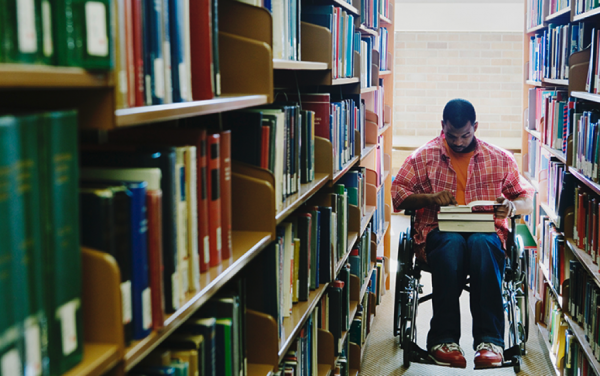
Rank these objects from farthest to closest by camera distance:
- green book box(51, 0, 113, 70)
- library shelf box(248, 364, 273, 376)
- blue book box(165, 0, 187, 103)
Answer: library shelf box(248, 364, 273, 376) < blue book box(165, 0, 187, 103) < green book box(51, 0, 113, 70)

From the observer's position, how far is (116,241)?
78 cm

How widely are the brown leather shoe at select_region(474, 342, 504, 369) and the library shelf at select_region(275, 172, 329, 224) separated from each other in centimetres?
118

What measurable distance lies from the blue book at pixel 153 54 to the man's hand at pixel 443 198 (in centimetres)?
225

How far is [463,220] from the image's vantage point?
2971mm

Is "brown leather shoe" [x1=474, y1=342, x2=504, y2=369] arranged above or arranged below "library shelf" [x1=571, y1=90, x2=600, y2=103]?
below

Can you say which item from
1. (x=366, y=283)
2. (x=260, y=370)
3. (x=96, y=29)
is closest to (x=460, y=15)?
(x=366, y=283)

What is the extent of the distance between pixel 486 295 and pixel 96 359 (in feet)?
7.86

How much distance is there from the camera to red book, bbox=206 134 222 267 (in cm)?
112

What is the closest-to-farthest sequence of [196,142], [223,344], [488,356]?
[196,142]
[223,344]
[488,356]

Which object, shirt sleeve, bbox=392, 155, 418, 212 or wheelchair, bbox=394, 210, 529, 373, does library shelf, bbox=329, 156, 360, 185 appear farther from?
wheelchair, bbox=394, 210, 529, 373

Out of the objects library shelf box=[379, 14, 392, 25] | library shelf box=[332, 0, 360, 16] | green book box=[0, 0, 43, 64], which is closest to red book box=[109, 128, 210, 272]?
green book box=[0, 0, 43, 64]

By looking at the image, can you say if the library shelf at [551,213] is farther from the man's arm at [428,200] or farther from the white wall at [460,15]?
the white wall at [460,15]

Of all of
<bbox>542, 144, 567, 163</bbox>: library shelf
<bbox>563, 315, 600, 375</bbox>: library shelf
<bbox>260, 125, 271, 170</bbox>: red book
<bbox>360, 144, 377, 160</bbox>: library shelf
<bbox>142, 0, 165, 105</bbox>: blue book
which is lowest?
<bbox>563, 315, 600, 375</bbox>: library shelf

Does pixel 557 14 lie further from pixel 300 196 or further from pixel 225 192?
pixel 225 192
